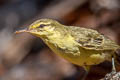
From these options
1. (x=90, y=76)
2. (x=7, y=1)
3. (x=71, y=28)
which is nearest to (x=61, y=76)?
(x=90, y=76)

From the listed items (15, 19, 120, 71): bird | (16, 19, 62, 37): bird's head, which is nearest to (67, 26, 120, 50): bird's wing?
(15, 19, 120, 71): bird

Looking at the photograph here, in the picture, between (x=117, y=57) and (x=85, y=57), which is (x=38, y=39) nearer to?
(x=117, y=57)

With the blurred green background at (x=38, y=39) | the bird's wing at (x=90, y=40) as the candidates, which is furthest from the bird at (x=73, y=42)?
the blurred green background at (x=38, y=39)

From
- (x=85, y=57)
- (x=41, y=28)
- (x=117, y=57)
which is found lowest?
(x=117, y=57)

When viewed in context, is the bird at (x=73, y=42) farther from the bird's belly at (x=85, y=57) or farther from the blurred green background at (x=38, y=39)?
the blurred green background at (x=38, y=39)

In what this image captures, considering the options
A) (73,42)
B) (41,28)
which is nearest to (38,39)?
(73,42)

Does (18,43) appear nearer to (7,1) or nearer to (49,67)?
(49,67)
